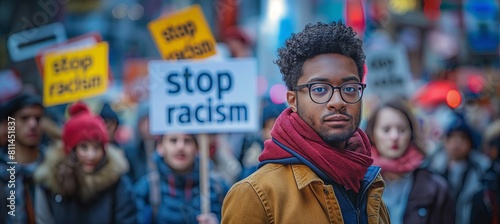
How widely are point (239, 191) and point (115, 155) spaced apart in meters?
4.04

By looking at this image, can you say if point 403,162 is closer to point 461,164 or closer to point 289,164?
point 461,164

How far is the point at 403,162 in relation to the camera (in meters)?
6.01

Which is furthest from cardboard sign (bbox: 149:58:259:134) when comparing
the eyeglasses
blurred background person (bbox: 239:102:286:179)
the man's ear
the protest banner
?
the eyeglasses

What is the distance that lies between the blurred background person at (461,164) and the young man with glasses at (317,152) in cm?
506

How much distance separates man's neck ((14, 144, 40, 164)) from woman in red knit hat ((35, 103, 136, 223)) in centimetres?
15

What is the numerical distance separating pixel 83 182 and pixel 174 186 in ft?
2.22

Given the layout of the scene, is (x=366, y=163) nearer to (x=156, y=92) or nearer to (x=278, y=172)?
(x=278, y=172)

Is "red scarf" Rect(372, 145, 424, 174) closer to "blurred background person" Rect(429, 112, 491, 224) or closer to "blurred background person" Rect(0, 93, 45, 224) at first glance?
"blurred background person" Rect(429, 112, 491, 224)

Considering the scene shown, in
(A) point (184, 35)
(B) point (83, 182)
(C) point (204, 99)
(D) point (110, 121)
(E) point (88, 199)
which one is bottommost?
(E) point (88, 199)

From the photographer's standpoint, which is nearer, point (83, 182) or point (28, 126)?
point (83, 182)

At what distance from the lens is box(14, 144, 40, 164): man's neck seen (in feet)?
22.2

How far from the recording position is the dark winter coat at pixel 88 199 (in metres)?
6.48

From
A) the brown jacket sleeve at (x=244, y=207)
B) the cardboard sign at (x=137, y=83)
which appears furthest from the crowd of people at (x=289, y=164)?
the cardboard sign at (x=137, y=83)

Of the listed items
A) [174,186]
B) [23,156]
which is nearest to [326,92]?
[174,186]
